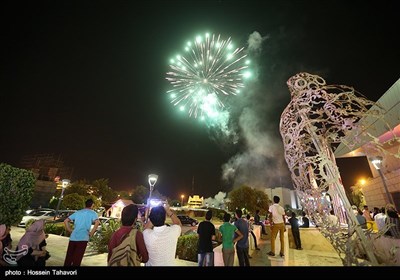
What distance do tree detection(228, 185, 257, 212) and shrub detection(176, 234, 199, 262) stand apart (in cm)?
4385

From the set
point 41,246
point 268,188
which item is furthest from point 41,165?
point 268,188

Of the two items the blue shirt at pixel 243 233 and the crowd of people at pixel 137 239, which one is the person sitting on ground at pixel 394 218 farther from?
the blue shirt at pixel 243 233

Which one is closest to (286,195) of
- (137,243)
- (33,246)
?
(33,246)

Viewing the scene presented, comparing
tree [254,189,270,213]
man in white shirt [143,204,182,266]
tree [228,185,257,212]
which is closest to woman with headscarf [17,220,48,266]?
man in white shirt [143,204,182,266]

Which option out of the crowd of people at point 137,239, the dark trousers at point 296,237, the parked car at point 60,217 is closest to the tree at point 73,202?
the parked car at point 60,217

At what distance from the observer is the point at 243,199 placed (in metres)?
51.4

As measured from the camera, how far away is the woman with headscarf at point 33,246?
163 inches

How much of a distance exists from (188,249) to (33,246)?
644cm

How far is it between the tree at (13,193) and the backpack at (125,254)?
11.6m

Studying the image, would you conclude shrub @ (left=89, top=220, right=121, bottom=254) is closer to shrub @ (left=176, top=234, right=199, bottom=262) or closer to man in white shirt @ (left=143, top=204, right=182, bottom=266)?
shrub @ (left=176, top=234, right=199, bottom=262)

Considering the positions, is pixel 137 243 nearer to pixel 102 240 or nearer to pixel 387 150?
pixel 102 240

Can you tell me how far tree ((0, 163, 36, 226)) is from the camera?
404 inches
